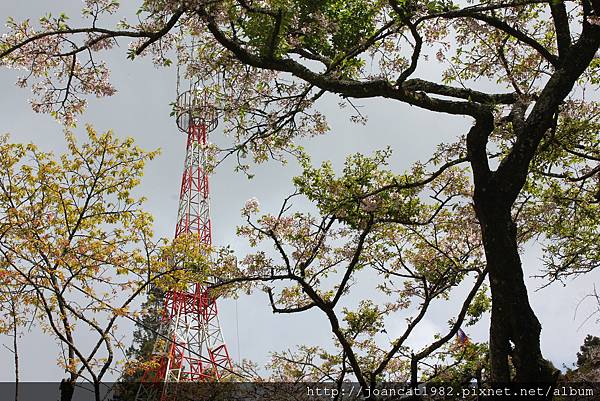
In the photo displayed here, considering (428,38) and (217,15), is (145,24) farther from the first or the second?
(428,38)

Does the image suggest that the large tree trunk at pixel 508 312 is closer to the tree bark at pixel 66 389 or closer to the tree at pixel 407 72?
the tree at pixel 407 72

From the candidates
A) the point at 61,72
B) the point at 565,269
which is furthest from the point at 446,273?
the point at 61,72

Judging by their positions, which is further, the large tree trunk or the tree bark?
the tree bark

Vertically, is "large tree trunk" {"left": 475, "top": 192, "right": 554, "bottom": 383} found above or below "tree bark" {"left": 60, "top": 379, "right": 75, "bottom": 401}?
above

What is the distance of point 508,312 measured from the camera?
4598mm

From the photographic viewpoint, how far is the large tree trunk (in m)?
4.51

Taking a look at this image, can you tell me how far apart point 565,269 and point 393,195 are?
2733 millimetres

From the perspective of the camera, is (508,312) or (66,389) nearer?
(508,312)

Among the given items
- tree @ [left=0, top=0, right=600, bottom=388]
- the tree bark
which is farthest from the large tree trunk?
the tree bark

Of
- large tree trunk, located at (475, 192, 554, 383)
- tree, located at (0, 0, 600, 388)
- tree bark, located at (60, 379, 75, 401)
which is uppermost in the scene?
tree, located at (0, 0, 600, 388)

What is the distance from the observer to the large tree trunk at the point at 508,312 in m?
4.51

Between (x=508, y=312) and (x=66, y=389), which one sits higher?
(x=508, y=312)

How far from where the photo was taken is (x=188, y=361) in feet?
49.9

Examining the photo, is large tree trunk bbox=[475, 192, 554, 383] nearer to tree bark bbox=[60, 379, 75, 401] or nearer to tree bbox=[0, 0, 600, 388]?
tree bbox=[0, 0, 600, 388]
